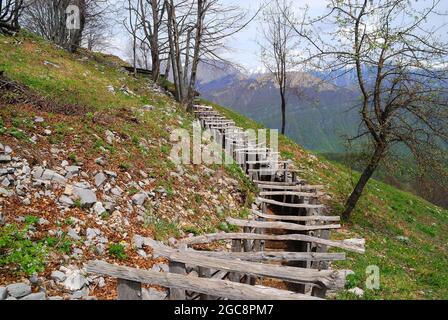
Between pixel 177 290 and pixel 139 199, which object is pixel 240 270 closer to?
pixel 177 290

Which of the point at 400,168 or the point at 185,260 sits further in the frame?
the point at 400,168

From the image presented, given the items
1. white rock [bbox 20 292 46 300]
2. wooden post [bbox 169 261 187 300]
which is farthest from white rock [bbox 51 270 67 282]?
wooden post [bbox 169 261 187 300]

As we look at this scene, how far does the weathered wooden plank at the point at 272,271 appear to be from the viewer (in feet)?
16.7

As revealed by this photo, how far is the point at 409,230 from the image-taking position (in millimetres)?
18688

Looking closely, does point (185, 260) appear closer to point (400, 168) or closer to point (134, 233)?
point (134, 233)

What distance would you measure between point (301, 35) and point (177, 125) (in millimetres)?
7347

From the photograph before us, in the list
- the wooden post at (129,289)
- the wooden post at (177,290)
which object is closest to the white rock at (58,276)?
the wooden post at (129,289)

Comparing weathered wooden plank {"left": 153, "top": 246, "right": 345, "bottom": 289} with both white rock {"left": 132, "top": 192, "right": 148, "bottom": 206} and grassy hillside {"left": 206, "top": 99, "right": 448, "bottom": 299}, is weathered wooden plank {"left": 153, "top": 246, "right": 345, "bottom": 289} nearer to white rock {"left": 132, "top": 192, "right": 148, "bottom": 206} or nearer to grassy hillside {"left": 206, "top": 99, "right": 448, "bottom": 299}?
grassy hillside {"left": 206, "top": 99, "right": 448, "bottom": 299}

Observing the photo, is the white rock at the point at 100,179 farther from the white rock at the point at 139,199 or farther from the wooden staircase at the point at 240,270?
the wooden staircase at the point at 240,270

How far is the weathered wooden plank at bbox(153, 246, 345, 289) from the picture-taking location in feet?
16.7

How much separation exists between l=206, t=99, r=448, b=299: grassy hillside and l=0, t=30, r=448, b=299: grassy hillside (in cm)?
6

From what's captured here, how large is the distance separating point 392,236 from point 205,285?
13.9 metres

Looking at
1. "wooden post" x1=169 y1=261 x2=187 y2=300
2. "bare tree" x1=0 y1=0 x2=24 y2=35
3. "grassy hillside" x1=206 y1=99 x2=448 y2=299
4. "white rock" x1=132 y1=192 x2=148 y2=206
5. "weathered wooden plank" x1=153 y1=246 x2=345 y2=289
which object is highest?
"bare tree" x1=0 y1=0 x2=24 y2=35
